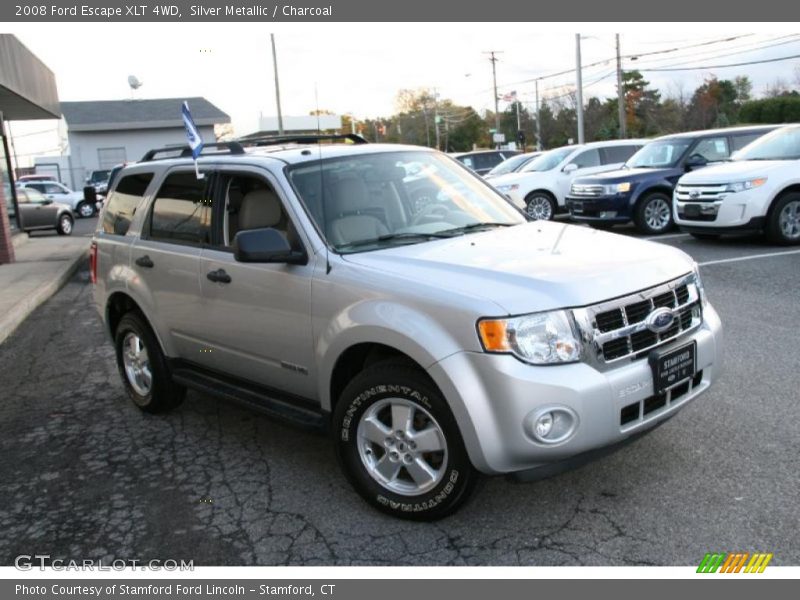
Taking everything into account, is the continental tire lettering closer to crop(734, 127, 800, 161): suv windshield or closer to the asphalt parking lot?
the asphalt parking lot

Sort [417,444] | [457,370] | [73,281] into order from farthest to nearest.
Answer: [73,281] → [417,444] → [457,370]

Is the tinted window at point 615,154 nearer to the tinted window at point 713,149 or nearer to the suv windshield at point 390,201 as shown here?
the tinted window at point 713,149

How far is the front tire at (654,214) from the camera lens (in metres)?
13.5

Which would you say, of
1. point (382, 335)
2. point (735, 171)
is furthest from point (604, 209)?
point (382, 335)

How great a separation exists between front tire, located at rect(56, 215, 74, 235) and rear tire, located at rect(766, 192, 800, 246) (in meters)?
20.8

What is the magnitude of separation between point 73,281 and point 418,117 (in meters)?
75.0

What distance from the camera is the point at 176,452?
4.84 m

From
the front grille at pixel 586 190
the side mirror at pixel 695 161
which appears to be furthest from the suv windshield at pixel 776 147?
the front grille at pixel 586 190

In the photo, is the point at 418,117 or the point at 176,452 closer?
the point at 176,452

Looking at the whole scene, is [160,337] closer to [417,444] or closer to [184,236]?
[184,236]

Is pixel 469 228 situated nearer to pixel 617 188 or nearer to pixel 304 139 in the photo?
pixel 304 139

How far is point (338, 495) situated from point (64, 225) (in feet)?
75.8

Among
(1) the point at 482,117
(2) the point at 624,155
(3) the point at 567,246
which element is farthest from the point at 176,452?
(1) the point at 482,117

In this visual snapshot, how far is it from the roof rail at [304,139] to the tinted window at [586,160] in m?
12.1
